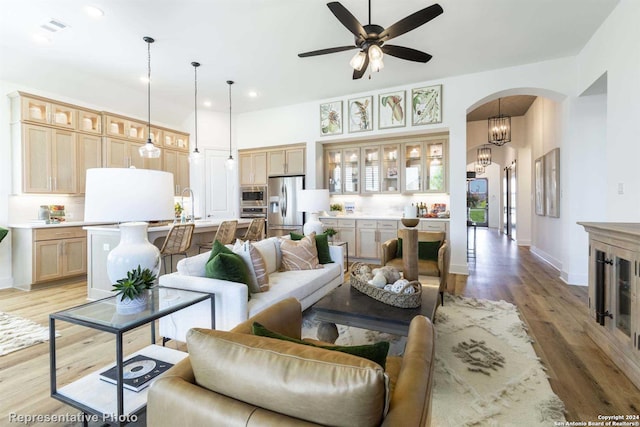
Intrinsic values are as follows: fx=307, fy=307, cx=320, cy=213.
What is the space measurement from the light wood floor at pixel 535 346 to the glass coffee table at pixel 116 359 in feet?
1.48

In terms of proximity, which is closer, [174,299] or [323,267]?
[174,299]

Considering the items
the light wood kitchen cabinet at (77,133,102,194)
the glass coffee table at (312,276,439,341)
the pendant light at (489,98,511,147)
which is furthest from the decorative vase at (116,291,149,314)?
the pendant light at (489,98,511,147)

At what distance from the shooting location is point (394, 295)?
214 centimetres

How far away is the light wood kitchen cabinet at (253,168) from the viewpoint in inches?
270

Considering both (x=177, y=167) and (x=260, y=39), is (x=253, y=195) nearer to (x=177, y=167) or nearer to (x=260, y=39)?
(x=177, y=167)

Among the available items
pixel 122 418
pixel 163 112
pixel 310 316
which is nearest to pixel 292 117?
pixel 163 112

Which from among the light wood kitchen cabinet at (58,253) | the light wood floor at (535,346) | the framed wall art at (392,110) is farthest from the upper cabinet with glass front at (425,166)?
the light wood kitchen cabinet at (58,253)

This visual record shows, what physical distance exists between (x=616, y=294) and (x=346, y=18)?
3.00m

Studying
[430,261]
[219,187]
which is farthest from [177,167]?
[430,261]

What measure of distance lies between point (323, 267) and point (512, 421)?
2124 millimetres

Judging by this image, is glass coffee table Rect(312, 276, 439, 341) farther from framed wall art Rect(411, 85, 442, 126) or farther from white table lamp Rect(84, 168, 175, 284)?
framed wall art Rect(411, 85, 442, 126)

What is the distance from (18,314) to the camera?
129 inches

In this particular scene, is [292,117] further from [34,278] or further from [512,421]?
[512,421]

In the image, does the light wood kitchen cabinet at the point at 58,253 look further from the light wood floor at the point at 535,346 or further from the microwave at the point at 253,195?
the microwave at the point at 253,195
